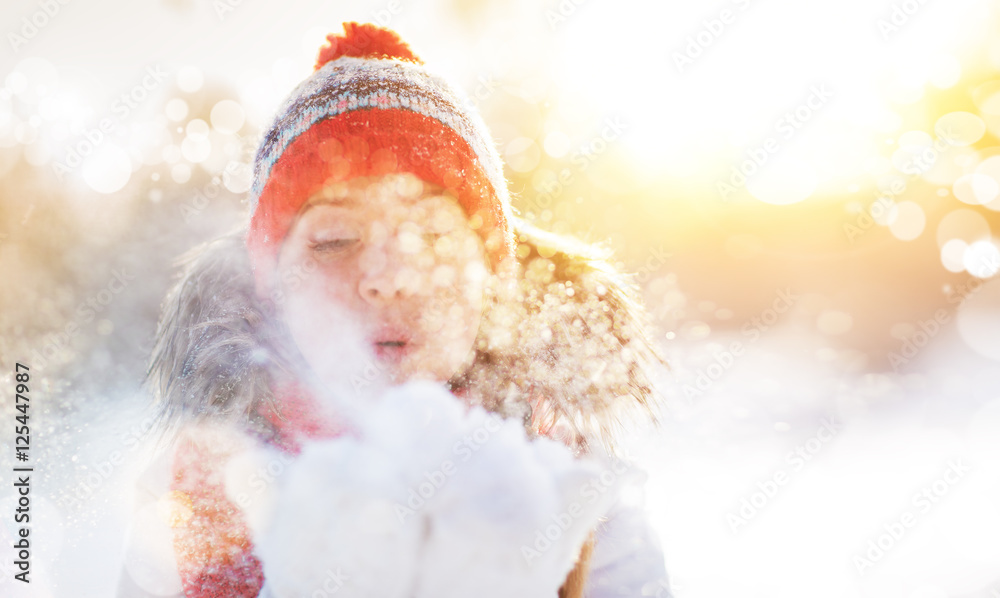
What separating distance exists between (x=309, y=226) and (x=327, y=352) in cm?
30

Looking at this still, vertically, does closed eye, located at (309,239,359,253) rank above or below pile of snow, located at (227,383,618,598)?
above

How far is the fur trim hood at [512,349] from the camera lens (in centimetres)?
124

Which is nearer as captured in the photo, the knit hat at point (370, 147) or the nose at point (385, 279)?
the nose at point (385, 279)

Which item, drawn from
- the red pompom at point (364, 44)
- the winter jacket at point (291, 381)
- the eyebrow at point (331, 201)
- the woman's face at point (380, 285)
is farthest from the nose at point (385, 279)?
the red pompom at point (364, 44)

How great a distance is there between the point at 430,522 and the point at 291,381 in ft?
2.10

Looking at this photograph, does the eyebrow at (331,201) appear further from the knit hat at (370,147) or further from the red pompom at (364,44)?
the red pompom at (364,44)

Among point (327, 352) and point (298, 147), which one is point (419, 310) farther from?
point (298, 147)

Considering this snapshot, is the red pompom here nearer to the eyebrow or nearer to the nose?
the eyebrow

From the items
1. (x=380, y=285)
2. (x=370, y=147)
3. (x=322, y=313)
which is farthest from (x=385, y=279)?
(x=370, y=147)

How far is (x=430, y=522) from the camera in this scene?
735 mm

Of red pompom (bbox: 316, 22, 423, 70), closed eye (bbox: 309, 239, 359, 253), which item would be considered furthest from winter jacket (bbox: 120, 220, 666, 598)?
red pompom (bbox: 316, 22, 423, 70)

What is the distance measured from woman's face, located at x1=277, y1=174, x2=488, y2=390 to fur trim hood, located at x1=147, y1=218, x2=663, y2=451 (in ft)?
0.37

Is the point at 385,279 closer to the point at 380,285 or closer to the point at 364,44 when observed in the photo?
the point at 380,285

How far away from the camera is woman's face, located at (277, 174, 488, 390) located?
3.61 ft
